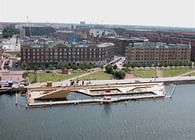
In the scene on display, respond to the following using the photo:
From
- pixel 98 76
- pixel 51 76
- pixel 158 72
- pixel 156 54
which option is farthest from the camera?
pixel 156 54

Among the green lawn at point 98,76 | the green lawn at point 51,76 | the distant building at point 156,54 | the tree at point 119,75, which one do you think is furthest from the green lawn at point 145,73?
the green lawn at point 51,76

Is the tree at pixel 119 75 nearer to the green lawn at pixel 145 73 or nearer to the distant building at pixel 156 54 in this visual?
the green lawn at pixel 145 73

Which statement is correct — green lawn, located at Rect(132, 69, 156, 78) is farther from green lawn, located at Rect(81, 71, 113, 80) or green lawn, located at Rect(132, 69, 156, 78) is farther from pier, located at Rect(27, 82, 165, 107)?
pier, located at Rect(27, 82, 165, 107)

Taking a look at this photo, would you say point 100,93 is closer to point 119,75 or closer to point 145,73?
point 119,75

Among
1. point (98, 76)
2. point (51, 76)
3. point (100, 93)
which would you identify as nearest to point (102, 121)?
point (100, 93)

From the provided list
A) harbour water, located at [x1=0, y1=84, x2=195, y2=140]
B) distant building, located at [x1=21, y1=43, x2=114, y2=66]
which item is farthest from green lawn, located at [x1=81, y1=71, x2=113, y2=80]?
harbour water, located at [x1=0, y1=84, x2=195, y2=140]

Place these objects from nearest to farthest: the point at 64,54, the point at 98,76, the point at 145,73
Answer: the point at 98,76 → the point at 145,73 → the point at 64,54
